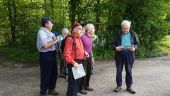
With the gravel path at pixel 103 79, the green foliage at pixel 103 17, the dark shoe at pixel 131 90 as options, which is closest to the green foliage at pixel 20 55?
the green foliage at pixel 103 17

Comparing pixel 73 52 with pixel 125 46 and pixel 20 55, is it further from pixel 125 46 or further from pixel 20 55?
pixel 20 55

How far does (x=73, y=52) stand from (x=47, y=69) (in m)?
1.00

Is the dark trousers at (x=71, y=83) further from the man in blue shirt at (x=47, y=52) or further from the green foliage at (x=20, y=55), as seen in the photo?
the green foliage at (x=20, y=55)

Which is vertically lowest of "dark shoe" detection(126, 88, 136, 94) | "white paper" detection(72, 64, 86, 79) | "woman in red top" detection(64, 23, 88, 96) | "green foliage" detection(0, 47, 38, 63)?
"dark shoe" detection(126, 88, 136, 94)

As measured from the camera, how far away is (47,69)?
9016mm

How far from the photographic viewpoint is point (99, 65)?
13.2 m

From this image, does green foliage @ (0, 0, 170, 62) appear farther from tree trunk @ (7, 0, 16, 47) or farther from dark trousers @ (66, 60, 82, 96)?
dark trousers @ (66, 60, 82, 96)

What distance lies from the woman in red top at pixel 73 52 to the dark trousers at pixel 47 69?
76 centimetres

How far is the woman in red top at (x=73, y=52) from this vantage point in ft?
26.7

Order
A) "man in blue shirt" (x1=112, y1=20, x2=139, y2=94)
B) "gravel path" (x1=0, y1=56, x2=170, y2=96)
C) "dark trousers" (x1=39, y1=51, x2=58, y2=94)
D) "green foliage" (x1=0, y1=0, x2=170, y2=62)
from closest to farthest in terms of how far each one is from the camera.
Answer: "dark trousers" (x1=39, y1=51, x2=58, y2=94)
"man in blue shirt" (x1=112, y1=20, x2=139, y2=94)
"gravel path" (x1=0, y1=56, x2=170, y2=96)
"green foliage" (x1=0, y1=0, x2=170, y2=62)

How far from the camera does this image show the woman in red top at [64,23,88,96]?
8148 mm

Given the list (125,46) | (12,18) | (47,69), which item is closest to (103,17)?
(12,18)

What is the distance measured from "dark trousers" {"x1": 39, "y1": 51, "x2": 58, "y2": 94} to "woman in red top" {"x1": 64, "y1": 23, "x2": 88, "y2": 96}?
76 cm

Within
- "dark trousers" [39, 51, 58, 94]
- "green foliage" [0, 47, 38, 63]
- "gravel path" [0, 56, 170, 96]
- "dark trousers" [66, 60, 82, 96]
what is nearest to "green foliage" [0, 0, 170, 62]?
"green foliage" [0, 47, 38, 63]
